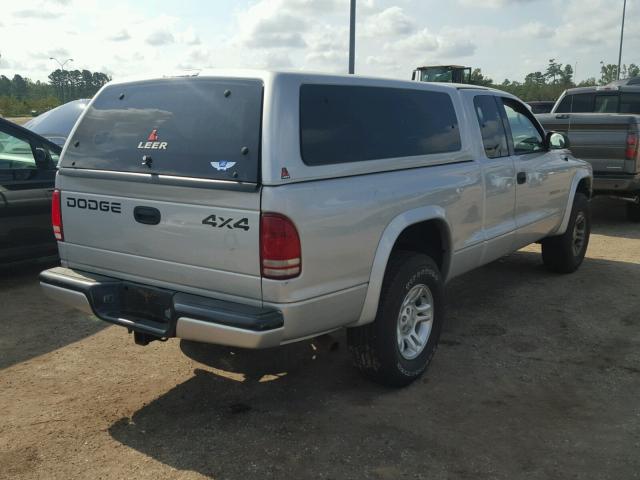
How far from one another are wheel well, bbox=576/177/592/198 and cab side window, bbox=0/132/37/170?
5.58 m

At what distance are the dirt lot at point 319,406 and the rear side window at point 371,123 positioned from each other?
1.16m

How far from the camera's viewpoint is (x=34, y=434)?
342cm

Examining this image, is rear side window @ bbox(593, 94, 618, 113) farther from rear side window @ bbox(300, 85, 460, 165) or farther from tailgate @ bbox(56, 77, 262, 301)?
tailgate @ bbox(56, 77, 262, 301)

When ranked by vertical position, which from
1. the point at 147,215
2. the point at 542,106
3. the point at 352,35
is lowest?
the point at 147,215

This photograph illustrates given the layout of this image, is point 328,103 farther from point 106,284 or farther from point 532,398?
point 532,398

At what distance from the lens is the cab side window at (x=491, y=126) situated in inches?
189

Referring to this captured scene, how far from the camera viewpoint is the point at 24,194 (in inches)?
237

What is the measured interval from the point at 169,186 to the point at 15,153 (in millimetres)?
3672

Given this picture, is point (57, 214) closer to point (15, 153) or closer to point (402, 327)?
point (402, 327)

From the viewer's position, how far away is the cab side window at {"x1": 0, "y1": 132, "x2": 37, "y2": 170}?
6.05 meters

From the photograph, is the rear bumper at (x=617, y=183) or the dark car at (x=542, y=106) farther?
the dark car at (x=542, y=106)

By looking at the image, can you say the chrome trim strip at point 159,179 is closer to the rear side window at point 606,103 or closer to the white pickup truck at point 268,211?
the white pickup truck at point 268,211

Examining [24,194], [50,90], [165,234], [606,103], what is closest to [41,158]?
[24,194]

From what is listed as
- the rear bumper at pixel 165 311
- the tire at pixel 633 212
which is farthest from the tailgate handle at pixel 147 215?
the tire at pixel 633 212
